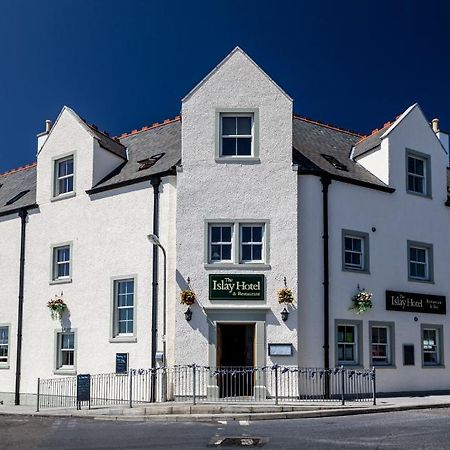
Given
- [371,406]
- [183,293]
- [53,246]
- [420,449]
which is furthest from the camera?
[53,246]

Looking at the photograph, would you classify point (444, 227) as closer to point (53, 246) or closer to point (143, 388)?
point (143, 388)

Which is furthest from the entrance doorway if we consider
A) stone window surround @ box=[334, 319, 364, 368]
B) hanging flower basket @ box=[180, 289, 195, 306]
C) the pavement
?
stone window surround @ box=[334, 319, 364, 368]

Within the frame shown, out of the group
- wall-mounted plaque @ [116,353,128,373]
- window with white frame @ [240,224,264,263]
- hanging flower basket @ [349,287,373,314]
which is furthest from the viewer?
hanging flower basket @ [349,287,373,314]

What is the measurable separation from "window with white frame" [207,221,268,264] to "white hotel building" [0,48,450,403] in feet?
0.15

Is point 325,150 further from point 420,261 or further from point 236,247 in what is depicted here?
point 236,247

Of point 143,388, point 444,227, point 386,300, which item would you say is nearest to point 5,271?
point 143,388

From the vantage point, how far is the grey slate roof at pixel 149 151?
2428 centimetres

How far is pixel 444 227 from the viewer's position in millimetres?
26797

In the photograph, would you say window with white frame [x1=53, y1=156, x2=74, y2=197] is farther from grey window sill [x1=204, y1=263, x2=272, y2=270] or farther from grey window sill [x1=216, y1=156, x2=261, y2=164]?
grey window sill [x1=204, y1=263, x2=272, y2=270]

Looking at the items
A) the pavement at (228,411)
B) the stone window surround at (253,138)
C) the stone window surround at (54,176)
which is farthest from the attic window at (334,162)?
the stone window surround at (54,176)

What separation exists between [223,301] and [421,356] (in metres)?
7.65

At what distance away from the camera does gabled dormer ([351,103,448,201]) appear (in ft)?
83.8

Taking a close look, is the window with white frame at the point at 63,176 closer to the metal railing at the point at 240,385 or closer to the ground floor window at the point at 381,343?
the metal railing at the point at 240,385

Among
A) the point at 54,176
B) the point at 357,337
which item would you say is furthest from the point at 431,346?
the point at 54,176
